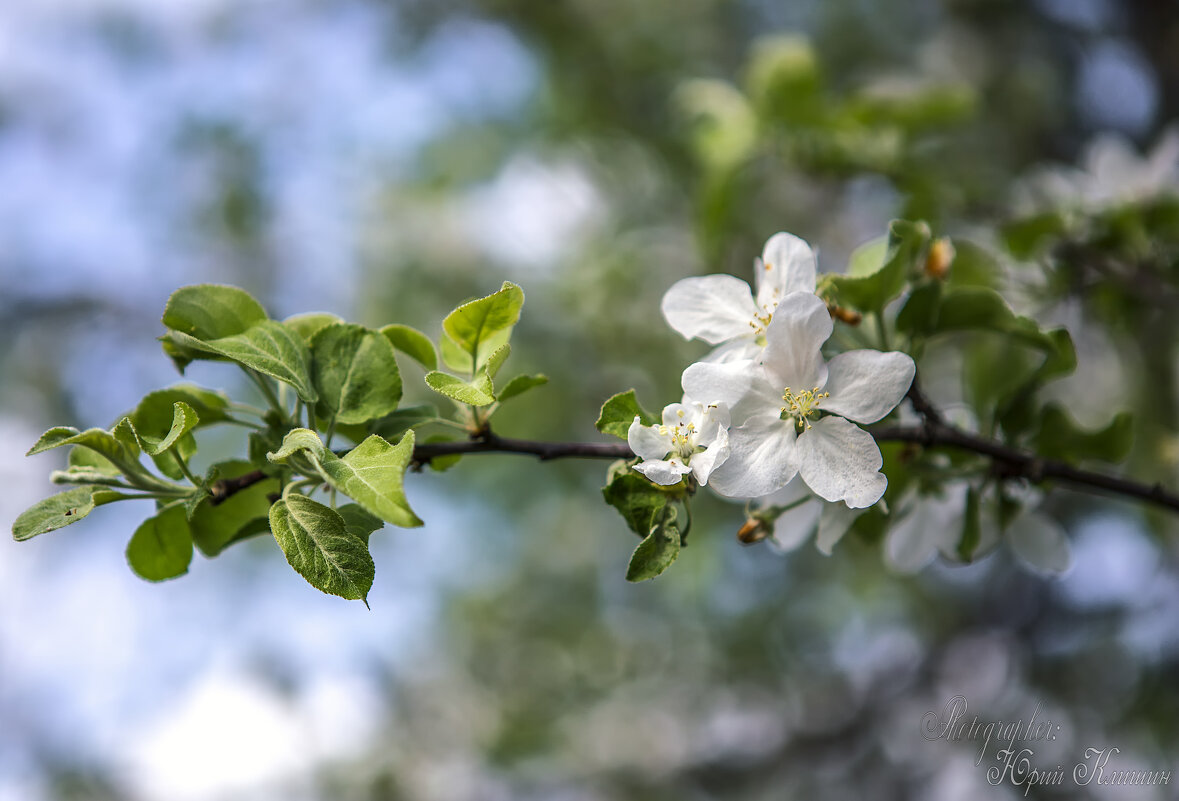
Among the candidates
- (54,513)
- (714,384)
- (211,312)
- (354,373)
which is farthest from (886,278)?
(54,513)

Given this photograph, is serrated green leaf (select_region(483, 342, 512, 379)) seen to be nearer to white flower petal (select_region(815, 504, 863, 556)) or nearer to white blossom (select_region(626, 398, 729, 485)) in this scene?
white blossom (select_region(626, 398, 729, 485))

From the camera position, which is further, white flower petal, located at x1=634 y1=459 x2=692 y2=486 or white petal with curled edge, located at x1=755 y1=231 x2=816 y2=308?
white petal with curled edge, located at x1=755 y1=231 x2=816 y2=308

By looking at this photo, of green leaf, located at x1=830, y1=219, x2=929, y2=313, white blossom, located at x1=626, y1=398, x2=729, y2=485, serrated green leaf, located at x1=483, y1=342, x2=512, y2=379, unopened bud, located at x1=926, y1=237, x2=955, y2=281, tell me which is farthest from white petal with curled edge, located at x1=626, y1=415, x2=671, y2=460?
unopened bud, located at x1=926, y1=237, x2=955, y2=281

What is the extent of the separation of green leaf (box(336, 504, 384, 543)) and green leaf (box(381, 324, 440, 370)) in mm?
144

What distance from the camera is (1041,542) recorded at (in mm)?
801

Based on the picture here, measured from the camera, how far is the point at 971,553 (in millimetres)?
737

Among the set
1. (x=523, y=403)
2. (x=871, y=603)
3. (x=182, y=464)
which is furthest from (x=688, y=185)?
(x=182, y=464)

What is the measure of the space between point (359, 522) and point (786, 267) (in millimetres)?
381

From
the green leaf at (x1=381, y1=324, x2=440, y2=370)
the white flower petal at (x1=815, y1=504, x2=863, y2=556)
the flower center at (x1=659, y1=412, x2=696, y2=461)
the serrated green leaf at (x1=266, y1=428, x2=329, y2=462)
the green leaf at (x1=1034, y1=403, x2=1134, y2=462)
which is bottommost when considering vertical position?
the green leaf at (x1=1034, y1=403, x2=1134, y2=462)

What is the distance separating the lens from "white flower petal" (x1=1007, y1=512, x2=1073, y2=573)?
31.3 inches

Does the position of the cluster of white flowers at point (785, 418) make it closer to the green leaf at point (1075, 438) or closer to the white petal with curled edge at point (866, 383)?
the white petal with curled edge at point (866, 383)

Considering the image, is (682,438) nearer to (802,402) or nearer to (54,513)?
(802,402)

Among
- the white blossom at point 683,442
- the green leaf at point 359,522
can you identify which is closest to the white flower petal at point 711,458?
the white blossom at point 683,442

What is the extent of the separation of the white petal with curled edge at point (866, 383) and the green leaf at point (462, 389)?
236mm
